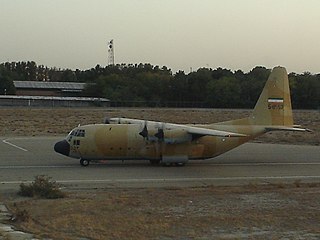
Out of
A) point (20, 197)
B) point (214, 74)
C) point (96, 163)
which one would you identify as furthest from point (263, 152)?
point (214, 74)

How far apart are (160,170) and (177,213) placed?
12.1 metres

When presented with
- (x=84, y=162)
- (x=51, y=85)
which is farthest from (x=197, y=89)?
(x=84, y=162)

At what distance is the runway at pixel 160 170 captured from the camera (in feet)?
80.4

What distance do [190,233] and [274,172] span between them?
50.7ft

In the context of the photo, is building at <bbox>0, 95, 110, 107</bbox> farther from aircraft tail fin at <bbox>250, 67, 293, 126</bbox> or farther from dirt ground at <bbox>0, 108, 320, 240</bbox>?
dirt ground at <bbox>0, 108, 320, 240</bbox>

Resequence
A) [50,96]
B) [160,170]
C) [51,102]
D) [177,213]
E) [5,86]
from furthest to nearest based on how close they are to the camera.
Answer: [50,96] → [5,86] → [51,102] → [160,170] → [177,213]

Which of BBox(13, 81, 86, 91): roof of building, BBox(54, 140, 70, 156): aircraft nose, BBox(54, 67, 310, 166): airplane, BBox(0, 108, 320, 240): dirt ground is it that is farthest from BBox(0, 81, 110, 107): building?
BBox(0, 108, 320, 240): dirt ground

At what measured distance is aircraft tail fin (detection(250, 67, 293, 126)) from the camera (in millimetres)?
31812

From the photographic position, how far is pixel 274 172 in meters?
28.2

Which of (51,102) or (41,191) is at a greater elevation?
(51,102)

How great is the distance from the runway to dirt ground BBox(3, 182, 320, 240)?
308cm

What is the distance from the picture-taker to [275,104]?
32031mm

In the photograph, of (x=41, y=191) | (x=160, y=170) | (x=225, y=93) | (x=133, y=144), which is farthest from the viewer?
A: (x=225, y=93)

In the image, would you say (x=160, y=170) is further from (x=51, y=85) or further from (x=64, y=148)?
(x=51, y=85)
